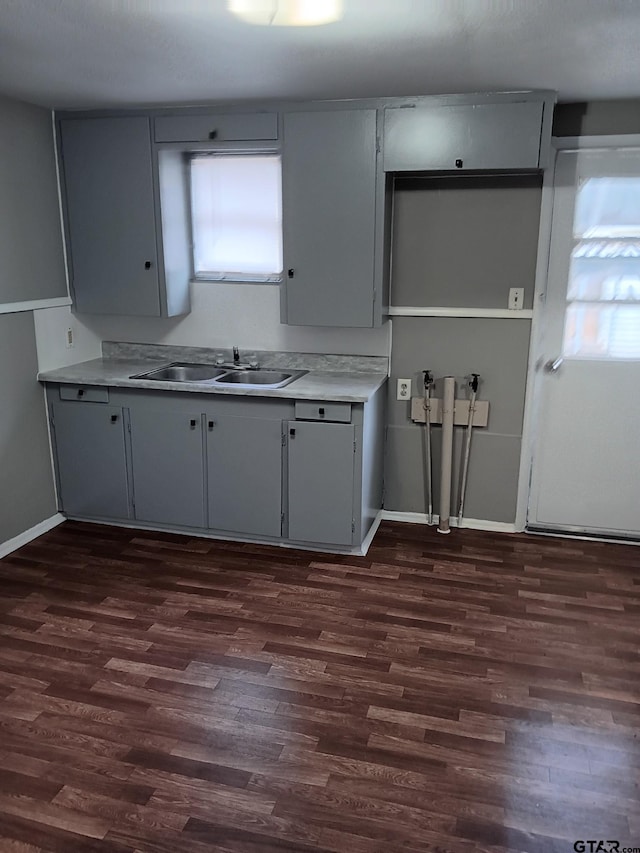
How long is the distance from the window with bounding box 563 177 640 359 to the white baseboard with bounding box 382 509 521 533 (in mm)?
1041

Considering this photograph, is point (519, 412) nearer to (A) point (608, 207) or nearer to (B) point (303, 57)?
(A) point (608, 207)

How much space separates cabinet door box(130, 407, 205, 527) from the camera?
3.82 metres

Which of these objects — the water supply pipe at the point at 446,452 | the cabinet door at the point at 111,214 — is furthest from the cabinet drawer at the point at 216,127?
the water supply pipe at the point at 446,452

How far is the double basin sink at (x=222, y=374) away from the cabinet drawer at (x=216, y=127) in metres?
1.25

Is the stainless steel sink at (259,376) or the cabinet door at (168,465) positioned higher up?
the stainless steel sink at (259,376)

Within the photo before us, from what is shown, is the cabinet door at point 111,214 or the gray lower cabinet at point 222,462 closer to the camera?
the gray lower cabinet at point 222,462

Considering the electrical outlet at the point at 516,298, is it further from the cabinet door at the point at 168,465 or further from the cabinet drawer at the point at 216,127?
the cabinet door at the point at 168,465

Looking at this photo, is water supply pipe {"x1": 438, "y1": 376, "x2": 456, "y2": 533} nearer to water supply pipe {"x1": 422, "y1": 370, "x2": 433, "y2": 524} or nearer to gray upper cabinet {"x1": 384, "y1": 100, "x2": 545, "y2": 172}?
water supply pipe {"x1": 422, "y1": 370, "x2": 433, "y2": 524}

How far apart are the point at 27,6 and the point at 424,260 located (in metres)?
2.27

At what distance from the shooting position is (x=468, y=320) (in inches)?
152

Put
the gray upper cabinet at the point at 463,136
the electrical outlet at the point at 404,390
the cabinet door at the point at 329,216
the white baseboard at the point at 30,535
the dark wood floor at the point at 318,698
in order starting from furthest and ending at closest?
1. the electrical outlet at the point at 404,390
2. the white baseboard at the point at 30,535
3. the cabinet door at the point at 329,216
4. the gray upper cabinet at the point at 463,136
5. the dark wood floor at the point at 318,698

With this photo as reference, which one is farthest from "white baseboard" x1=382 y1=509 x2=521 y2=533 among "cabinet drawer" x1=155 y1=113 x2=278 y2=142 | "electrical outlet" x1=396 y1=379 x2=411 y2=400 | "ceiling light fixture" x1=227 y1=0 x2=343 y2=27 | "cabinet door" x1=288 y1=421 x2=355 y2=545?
"ceiling light fixture" x1=227 y1=0 x2=343 y2=27

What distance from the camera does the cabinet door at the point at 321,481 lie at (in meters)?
3.57

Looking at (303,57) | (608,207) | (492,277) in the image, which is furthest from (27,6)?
(608,207)
